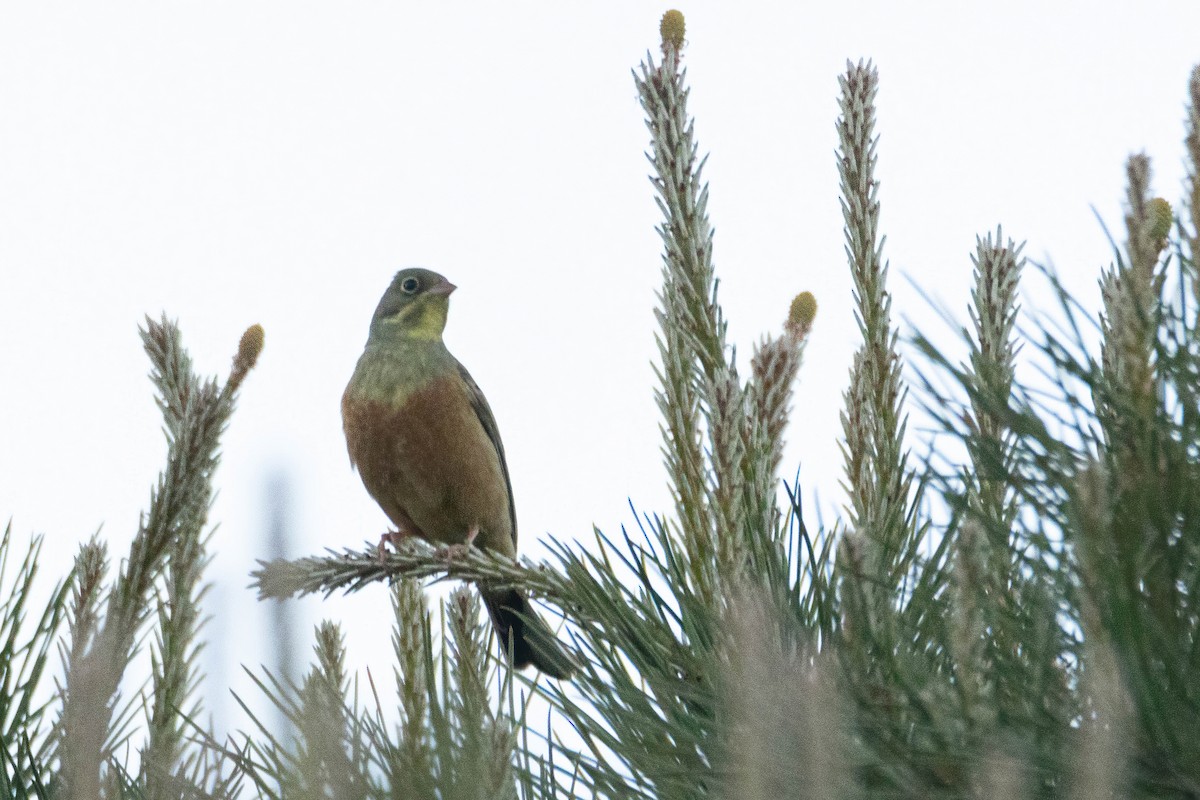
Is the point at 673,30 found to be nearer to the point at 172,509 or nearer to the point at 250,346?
the point at 250,346

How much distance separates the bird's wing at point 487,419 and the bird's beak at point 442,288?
2.46 feet

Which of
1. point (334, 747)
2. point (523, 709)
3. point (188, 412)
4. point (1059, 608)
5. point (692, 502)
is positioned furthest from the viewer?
point (692, 502)

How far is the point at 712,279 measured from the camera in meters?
2.84

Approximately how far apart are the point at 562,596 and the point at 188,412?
3.19 feet

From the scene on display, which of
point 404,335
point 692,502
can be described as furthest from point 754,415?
point 404,335

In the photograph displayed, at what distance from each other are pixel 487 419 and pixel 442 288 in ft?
3.77

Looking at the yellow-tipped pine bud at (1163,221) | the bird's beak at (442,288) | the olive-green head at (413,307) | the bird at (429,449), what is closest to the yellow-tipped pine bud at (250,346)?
the yellow-tipped pine bud at (1163,221)

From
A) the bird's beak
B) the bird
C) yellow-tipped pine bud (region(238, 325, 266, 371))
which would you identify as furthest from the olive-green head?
yellow-tipped pine bud (region(238, 325, 266, 371))

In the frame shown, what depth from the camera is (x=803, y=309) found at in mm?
2914

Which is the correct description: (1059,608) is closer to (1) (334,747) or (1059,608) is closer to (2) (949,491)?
(2) (949,491)

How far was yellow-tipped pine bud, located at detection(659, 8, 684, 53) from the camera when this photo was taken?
2979 mm

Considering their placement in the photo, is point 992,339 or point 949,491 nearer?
point 949,491

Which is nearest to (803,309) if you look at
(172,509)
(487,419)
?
(172,509)

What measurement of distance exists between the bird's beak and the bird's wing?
75 centimetres
